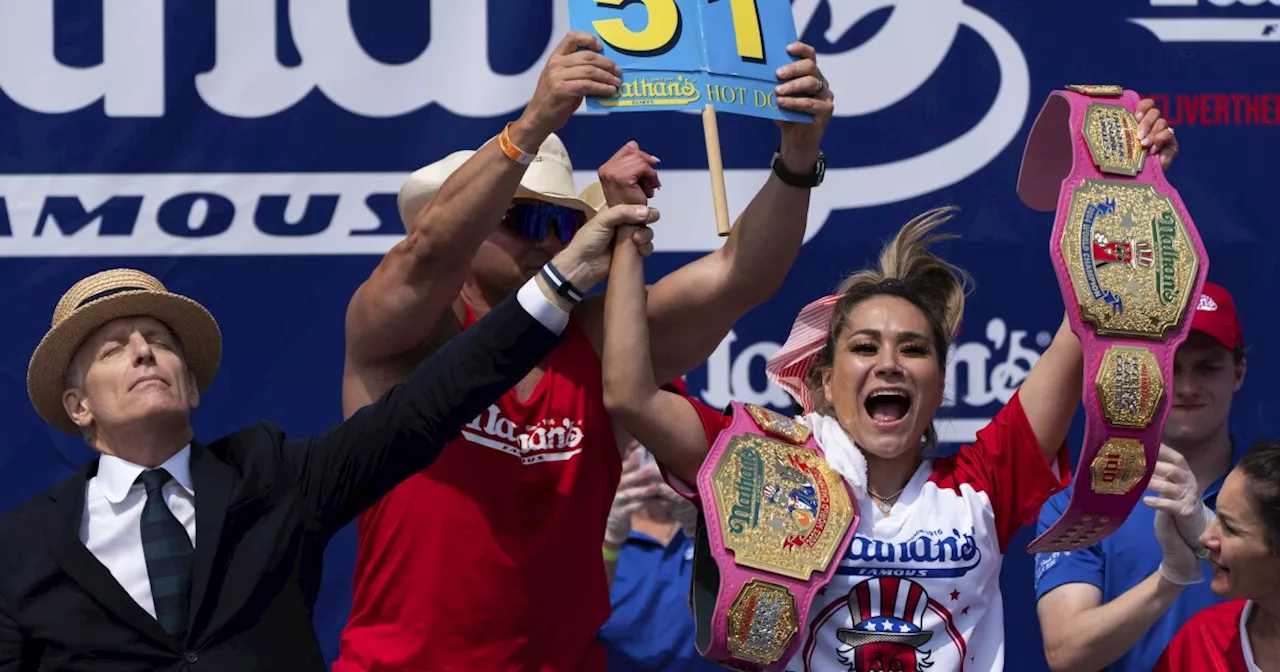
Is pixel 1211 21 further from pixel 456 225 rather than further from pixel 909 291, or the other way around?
pixel 456 225

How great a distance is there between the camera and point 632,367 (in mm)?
2967

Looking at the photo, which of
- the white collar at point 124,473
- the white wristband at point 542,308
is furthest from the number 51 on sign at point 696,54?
the white collar at point 124,473

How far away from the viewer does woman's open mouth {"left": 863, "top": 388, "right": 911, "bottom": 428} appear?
3.14 metres

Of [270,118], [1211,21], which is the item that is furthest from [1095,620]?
[270,118]

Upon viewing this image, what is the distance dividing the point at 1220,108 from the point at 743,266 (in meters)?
1.68

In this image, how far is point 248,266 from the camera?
4121mm

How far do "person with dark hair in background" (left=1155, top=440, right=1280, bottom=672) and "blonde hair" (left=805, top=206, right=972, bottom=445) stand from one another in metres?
0.55

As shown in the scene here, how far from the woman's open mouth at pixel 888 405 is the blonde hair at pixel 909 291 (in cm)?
11

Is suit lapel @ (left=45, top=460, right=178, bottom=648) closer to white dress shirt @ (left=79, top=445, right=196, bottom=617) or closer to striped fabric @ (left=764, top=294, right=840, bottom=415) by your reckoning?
white dress shirt @ (left=79, top=445, right=196, bottom=617)

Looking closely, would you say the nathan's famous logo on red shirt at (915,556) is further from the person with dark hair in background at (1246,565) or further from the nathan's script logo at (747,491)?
the person with dark hair in background at (1246,565)

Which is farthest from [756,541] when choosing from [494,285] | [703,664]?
[703,664]

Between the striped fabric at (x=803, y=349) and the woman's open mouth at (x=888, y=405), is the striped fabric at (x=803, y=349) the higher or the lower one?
the higher one

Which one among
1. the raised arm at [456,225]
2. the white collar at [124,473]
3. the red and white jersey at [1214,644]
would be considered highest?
the raised arm at [456,225]

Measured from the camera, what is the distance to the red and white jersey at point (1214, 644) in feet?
10.6
